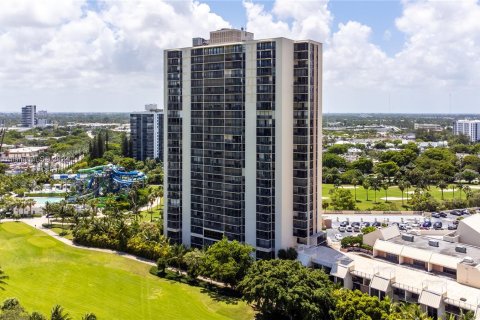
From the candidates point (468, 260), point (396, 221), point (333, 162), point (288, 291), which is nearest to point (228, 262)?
point (288, 291)

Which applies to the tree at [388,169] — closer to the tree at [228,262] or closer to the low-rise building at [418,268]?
the low-rise building at [418,268]

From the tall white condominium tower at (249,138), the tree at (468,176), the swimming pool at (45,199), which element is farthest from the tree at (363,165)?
the swimming pool at (45,199)

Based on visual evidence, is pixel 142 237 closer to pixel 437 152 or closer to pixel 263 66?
pixel 263 66

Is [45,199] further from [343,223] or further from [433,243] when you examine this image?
[433,243]

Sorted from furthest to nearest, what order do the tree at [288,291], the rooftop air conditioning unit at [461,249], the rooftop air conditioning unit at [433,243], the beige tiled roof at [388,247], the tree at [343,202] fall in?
the tree at [343,202] < the rooftop air conditioning unit at [433,243] < the beige tiled roof at [388,247] < the rooftop air conditioning unit at [461,249] < the tree at [288,291]

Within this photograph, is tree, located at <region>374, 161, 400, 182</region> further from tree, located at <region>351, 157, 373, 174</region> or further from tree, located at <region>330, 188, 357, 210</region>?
tree, located at <region>330, 188, 357, 210</region>

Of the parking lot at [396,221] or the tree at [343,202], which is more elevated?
the tree at [343,202]

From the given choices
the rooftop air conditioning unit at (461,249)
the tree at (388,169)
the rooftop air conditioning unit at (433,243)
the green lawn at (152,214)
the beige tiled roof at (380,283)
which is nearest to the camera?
the beige tiled roof at (380,283)
